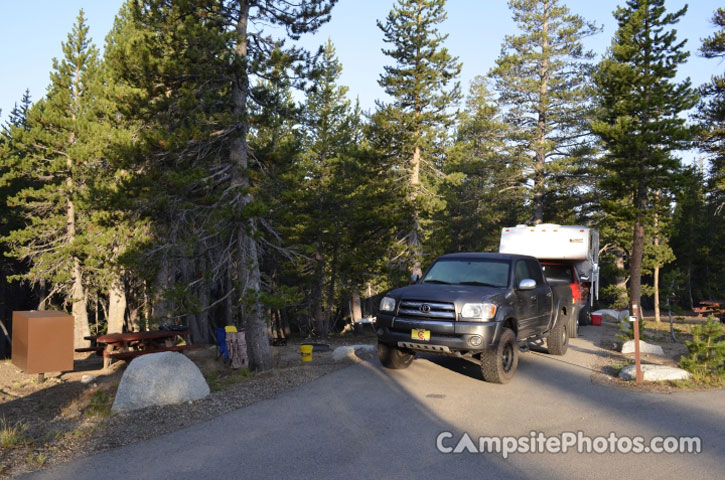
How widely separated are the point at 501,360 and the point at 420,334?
1.44 m

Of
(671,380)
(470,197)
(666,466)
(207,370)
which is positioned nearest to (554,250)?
(671,380)

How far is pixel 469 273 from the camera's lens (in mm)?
9953

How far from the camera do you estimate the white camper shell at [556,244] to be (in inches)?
682

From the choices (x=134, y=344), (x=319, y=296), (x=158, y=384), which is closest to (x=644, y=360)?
(x=158, y=384)

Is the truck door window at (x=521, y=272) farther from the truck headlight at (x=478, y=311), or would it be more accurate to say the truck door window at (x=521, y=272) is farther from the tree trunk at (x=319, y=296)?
the tree trunk at (x=319, y=296)

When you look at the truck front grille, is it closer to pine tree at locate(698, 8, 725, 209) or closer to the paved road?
the paved road

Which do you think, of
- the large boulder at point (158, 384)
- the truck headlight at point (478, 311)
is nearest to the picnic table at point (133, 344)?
the large boulder at point (158, 384)

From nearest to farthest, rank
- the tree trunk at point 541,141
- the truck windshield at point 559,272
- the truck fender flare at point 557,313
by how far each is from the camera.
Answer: the truck fender flare at point 557,313
the truck windshield at point 559,272
the tree trunk at point 541,141

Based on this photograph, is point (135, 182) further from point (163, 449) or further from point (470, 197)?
point (470, 197)

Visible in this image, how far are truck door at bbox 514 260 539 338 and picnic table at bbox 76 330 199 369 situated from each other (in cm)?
919

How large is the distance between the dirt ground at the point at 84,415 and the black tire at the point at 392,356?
125cm

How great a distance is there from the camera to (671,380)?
9141mm

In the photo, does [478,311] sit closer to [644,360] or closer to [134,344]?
[644,360]

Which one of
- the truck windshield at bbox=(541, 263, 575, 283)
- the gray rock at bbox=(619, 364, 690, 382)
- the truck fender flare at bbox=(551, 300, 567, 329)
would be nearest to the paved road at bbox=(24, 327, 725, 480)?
the gray rock at bbox=(619, 364, 690, 382)
